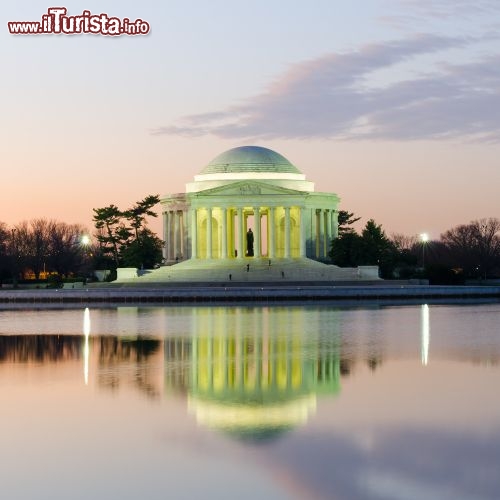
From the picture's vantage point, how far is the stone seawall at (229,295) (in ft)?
234

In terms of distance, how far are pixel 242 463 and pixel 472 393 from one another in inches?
338

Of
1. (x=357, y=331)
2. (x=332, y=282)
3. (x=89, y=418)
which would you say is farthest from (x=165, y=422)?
(x=332, y=282)

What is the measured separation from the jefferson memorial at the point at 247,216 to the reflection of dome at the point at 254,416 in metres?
74.9

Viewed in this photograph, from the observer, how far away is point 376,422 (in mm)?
19297

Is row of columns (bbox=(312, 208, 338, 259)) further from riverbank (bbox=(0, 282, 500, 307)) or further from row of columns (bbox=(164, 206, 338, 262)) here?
riverbank (bbox=(0, 282, 500, 307))

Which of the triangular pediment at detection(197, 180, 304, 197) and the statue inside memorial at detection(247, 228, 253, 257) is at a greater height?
the triangular pediment at detection(197, 180, 304, 197)

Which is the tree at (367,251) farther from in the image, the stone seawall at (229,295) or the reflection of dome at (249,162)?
the stone seawall at (229,295)

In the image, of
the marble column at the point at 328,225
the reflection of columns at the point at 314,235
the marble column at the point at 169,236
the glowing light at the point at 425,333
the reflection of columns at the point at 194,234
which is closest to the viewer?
the glowing light at the point at 425,333

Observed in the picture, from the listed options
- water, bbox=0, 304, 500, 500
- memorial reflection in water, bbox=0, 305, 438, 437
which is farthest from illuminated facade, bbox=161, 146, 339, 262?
water, bbox=0, 304, 500, 500

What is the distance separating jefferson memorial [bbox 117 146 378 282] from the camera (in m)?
104

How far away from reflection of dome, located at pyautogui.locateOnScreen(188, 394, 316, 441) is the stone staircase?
216 feet

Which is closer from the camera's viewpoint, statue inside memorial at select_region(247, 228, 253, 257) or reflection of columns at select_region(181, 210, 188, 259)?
reflection of columns at select_region(181, 210, 188, 259)

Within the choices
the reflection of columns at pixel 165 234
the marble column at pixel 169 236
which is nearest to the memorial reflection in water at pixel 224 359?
the marble column at pixel 169 236

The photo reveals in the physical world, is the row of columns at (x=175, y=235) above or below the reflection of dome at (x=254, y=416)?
above
